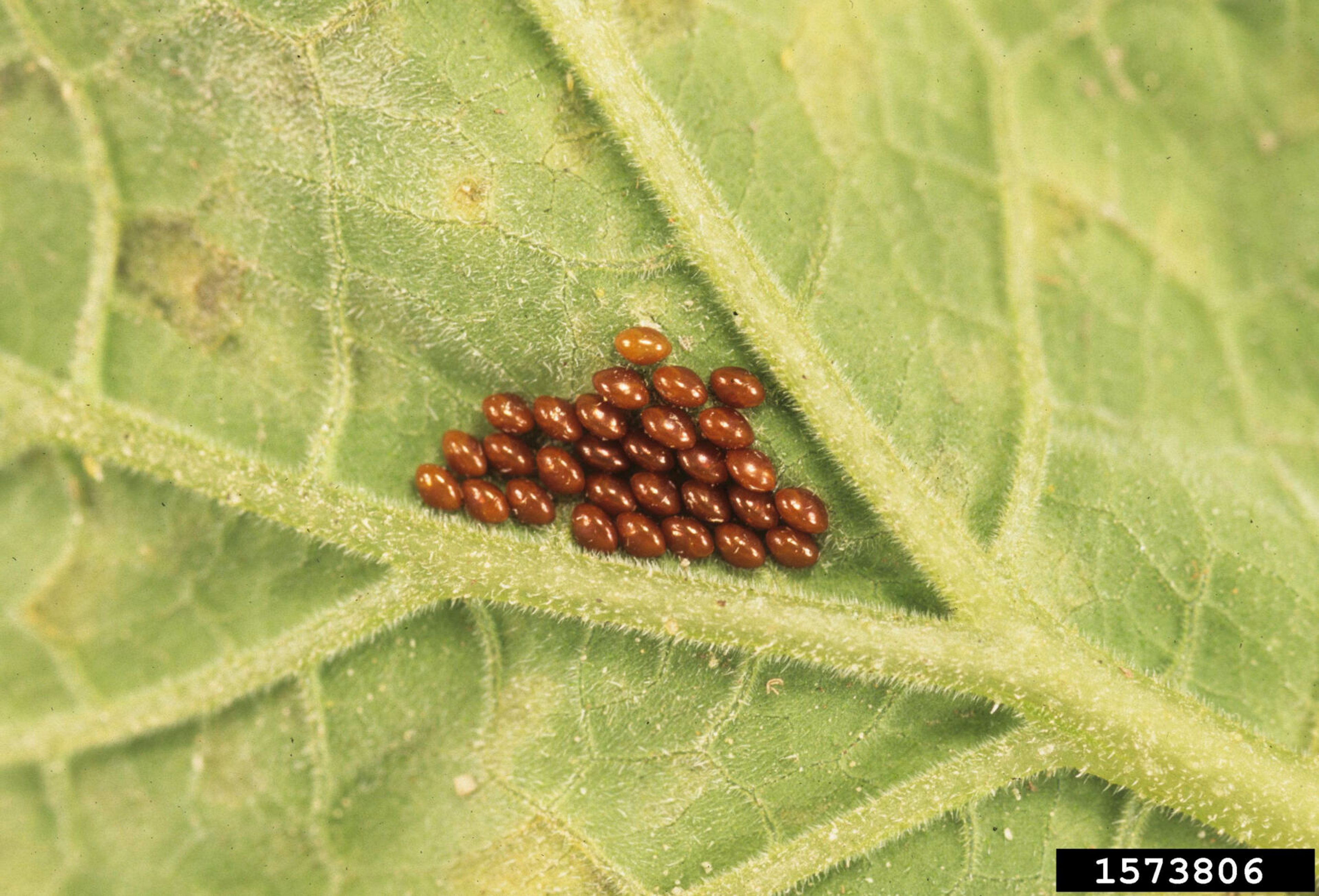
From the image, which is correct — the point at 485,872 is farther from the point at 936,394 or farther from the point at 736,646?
the point at 936,394

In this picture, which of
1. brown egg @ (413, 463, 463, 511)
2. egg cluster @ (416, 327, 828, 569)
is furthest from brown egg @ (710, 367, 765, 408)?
brown egg @ (413, 463, 463, 511)

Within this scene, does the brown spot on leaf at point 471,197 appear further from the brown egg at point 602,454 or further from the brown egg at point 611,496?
the brown egg at point 611,496

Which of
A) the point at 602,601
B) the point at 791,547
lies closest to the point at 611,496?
the point at 602,601

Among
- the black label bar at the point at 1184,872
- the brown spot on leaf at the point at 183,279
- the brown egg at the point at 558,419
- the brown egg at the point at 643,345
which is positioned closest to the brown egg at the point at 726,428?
the brown egg at the point at 643,345

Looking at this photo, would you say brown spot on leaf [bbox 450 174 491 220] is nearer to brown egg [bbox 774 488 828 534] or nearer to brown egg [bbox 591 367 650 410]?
brown egg [bbox 591 367 650 410]

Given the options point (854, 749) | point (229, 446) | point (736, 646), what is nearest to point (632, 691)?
point (736, 646)

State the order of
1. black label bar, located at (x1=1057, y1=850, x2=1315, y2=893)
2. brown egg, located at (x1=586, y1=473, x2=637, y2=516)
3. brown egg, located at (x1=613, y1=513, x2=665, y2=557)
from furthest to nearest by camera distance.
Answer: black label bar, located at (x1=1057, y1=850, x2=1315, y2=893)
brown egg, located at (x1=586, y1=473, x2=637, y2=516)
brown egg, located at (x1=613, y1=513, x2=665, y2=557)
